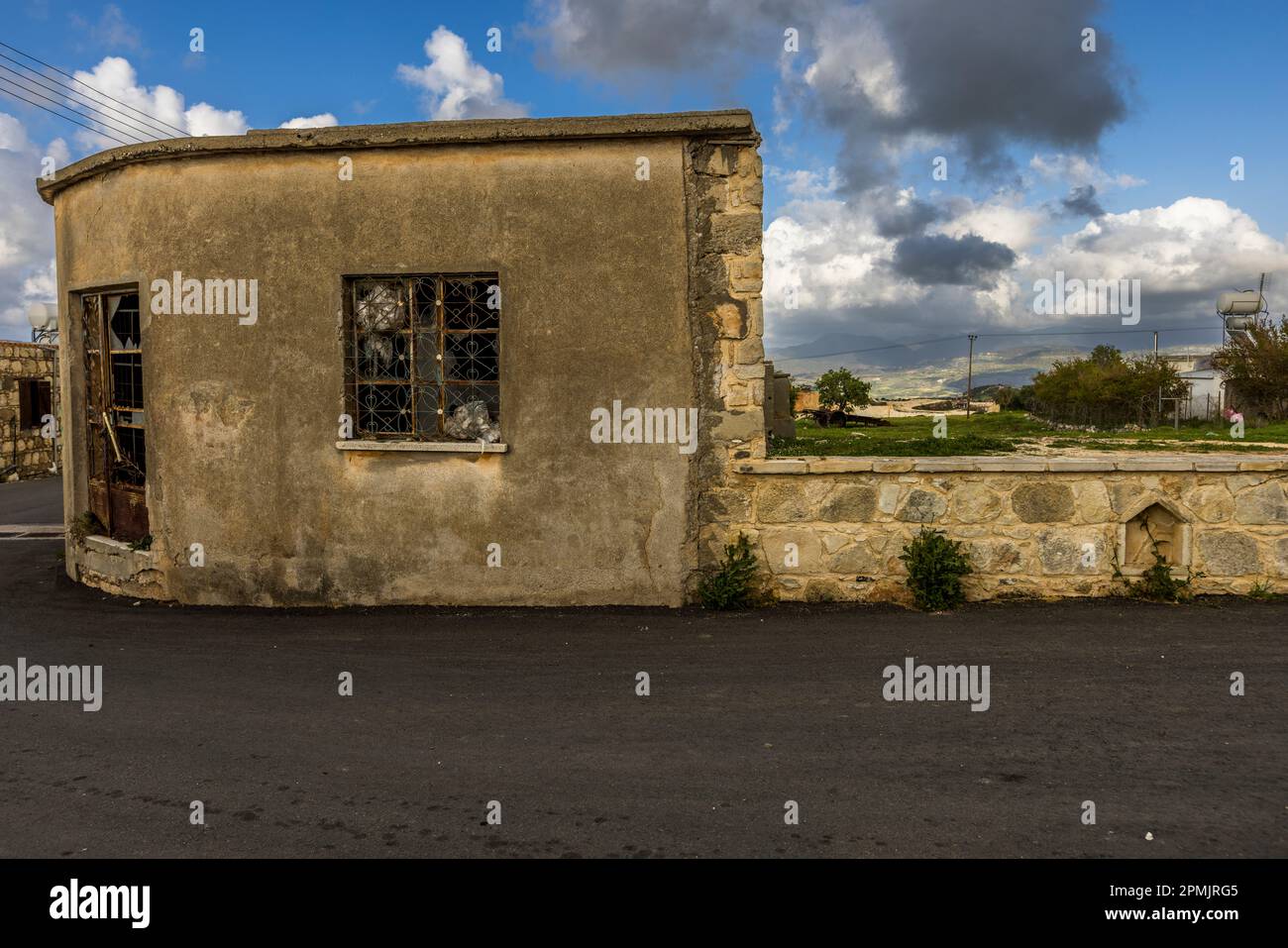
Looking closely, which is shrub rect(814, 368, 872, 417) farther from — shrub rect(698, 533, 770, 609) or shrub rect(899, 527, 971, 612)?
shrub rect(698, 533, 770, 609)

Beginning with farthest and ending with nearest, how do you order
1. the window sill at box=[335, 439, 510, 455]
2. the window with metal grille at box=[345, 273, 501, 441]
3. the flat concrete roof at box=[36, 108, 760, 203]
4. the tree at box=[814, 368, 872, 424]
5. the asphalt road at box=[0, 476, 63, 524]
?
the tree at box=[814, 368, 872, 424]
the asphalt road at box=[0, 476, 63, 524]
the window with metal grille at box=[345, 273, 501, 441]
the window sill at box=[335, 439, 510, 455]
the flat concrete roof at box=[36, 108, 760, 203]

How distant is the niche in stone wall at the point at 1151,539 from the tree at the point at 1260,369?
27.1 meters

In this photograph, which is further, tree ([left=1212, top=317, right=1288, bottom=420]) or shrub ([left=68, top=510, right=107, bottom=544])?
tree ([left=1212, top=317, right=1288, bottom=420])

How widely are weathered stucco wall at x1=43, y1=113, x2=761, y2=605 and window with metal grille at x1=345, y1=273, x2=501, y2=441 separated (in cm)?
18

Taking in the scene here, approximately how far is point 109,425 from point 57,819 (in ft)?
20.7

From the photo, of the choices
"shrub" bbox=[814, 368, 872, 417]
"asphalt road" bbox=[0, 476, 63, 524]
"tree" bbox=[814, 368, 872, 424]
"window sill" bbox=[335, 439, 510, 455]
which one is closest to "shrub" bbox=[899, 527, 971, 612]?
"window sill" bbox=[335, 439, 510, 455]

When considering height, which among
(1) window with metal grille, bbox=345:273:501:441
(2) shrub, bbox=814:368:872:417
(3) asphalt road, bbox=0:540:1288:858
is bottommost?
(3) asphalt road, bbox=0:540:1288:858

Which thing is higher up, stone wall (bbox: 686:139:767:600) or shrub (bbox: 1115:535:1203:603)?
stone wall (bbox: 686:139:767:600)

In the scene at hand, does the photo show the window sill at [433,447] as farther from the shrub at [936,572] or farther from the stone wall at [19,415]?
the stone wall at [19,415]

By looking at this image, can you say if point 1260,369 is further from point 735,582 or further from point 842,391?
point 735,582

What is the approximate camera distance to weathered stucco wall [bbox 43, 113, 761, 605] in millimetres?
7641

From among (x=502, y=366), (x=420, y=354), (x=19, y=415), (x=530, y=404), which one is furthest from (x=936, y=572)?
(x=19, y=415)

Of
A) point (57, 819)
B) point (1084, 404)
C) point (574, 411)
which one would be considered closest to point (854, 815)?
point (57, 819)

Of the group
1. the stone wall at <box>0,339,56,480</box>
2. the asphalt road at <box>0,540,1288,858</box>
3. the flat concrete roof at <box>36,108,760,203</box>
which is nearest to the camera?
the asphalt road at <box>0,540,1288,858</box>
